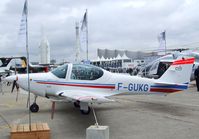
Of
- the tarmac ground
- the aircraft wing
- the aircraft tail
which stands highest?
the aircraft tail

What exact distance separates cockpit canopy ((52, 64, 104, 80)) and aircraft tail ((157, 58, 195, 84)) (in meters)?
2.74

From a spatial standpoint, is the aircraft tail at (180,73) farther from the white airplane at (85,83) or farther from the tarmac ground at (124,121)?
the tarmac ground at (124,121)

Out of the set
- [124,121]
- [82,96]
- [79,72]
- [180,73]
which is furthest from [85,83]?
[180,73]

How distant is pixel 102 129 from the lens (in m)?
4.70

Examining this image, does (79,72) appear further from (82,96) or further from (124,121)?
(124,121)

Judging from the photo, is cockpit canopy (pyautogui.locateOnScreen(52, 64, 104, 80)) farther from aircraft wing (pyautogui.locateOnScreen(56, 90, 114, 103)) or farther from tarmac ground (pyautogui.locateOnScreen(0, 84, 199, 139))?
tarmac ground (pyautogui.locateOnScreen(0, 84, 199, 139))

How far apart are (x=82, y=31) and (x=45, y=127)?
82.5 feet

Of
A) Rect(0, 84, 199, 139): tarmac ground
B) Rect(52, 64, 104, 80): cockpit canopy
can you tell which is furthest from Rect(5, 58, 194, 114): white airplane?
Rect(0, 84, 199, 139): tarmac ground

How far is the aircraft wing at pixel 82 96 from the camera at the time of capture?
25.4 ft

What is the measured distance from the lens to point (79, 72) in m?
10.9

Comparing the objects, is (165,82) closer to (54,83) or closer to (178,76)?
(178,76)

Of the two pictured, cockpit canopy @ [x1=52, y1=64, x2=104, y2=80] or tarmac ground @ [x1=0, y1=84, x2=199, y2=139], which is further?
cockpit canopy @ [x1=52, y1=64, x2=104, y2=80]

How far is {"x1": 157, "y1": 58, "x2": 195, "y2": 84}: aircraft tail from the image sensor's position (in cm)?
1159

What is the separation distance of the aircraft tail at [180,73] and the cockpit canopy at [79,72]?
274cm
